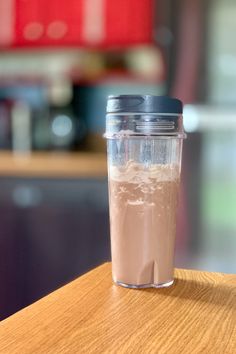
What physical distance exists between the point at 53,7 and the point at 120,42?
0.46 m

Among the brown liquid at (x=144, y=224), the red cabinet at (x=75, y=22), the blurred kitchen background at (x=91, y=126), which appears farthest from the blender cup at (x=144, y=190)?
the red cabinet at (x=75, y=22)

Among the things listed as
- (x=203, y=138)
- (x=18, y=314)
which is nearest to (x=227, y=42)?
(x=203, y=138)

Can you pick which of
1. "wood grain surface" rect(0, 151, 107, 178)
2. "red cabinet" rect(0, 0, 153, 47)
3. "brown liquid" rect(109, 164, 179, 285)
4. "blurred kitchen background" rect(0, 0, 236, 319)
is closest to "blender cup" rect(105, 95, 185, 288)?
"brown liquid" rect(109, 164, 179, 285)

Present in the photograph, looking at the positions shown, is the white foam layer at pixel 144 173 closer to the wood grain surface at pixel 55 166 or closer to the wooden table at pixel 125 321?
the wooden table at pixel 125 321

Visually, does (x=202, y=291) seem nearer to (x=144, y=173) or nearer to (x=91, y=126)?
(x=144, y=173)

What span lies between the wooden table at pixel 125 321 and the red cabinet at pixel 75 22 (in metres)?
2.57

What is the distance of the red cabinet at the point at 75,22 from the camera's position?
3211mm

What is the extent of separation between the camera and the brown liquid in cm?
78

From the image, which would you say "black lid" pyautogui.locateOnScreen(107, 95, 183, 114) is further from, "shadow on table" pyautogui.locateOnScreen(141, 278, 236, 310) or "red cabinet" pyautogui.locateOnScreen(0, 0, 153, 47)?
"red cabinet" pyautogui.locateOnScreen(0, 0, 153, 47)

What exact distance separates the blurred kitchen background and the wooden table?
1348 mm

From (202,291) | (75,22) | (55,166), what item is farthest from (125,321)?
(75,22)

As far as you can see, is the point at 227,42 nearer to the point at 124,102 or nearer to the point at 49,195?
the point at 49,195

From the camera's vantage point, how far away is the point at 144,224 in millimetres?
779

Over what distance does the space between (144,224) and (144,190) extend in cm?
5
